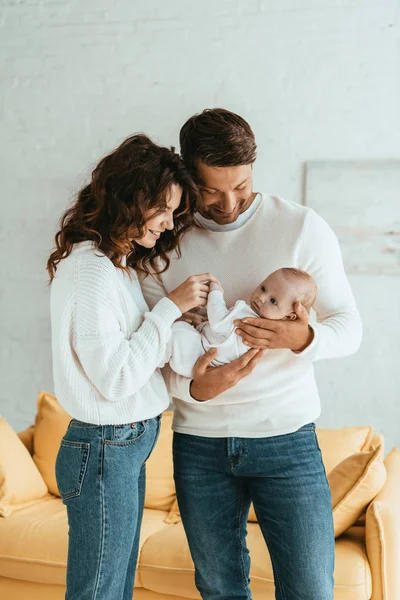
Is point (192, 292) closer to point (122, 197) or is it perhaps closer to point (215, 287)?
point (215, 287)

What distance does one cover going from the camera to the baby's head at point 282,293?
1619mm

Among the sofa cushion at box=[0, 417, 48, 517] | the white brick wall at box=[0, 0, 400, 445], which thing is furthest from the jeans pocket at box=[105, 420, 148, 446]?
the white brick wall at box=[0, 0, 400, 445]

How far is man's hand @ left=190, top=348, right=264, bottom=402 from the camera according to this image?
1.62 m

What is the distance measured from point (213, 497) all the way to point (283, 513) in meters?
0.18

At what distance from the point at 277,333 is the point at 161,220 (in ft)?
1.23

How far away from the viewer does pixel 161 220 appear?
1617 millimetres

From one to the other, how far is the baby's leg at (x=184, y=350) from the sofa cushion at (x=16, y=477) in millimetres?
1512

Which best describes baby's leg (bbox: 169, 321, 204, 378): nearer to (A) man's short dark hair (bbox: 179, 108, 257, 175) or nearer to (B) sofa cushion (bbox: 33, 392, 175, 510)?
(A) man's short dark hair (bbox: 179, 108, 257, 175)

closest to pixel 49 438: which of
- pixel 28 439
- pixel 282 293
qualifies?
pixel 28 439

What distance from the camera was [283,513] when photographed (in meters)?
1.64

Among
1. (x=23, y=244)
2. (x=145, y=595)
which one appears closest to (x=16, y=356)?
(x=23, y=244)

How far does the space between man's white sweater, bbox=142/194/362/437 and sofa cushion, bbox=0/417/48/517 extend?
139 centimetres

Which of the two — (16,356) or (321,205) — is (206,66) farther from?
(16,356)

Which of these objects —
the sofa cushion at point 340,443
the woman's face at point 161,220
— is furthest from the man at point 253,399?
the sofa cushion at point 340,443
